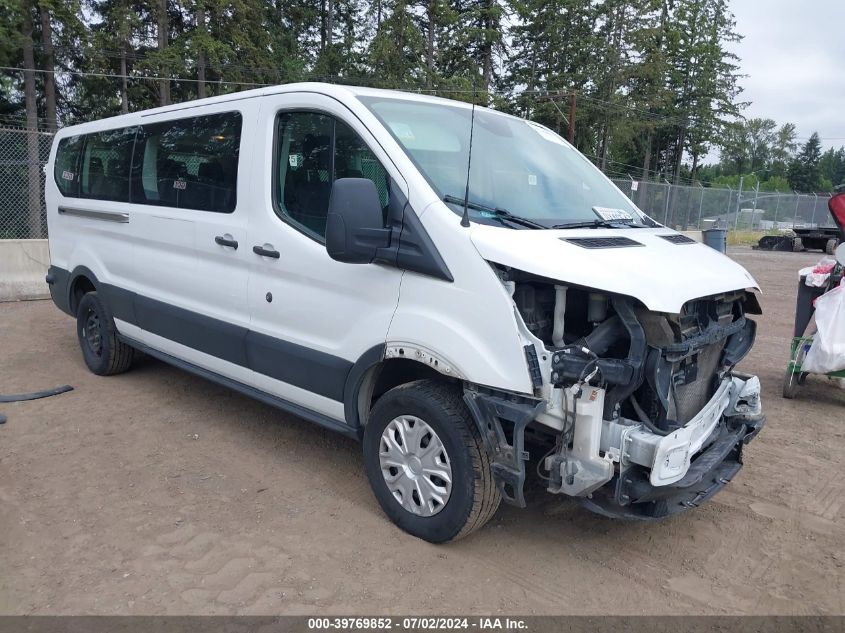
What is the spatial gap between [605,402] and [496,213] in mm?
1069

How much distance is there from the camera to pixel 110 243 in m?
5.59

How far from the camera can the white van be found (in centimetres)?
288

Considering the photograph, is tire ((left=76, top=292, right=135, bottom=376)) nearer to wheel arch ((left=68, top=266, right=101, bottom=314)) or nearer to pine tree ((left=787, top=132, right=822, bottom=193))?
wheel arch ((left=68, top=266, right=101, bottom=314))

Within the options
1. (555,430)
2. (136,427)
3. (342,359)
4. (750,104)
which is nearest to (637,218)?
(555,430)

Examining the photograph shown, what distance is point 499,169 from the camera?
3666mm

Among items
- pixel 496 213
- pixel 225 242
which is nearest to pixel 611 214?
pixel 496 213

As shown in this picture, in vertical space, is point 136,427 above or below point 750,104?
below

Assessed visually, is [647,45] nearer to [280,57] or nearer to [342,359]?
[280,57]

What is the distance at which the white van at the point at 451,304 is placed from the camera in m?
A: 2.88

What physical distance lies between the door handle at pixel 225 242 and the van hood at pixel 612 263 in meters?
1.81

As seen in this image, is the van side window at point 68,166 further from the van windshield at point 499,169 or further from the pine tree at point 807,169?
the pine tree at point 807,169

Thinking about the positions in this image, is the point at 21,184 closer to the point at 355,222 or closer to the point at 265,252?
the point at 265,252

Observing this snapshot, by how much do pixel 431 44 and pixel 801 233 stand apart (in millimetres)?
17744

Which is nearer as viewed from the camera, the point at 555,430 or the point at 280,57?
the point at 555,430
